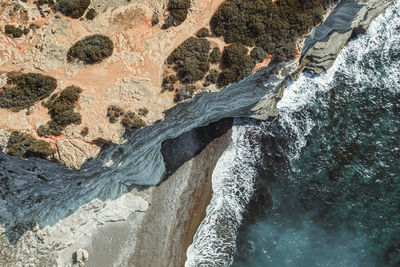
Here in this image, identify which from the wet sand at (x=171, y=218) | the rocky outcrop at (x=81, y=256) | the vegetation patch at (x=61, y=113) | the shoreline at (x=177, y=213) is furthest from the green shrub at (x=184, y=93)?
the rocky outcrop at (x=81, y=256)

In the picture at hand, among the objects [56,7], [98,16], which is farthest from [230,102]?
[56,7]

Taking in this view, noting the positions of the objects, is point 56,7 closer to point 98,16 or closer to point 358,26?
point 98,16

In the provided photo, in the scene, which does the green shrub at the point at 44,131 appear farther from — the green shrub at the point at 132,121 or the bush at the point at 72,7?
the bush at the point at 72,7

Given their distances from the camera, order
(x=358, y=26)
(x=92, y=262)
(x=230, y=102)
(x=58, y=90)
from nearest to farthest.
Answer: (x=58, y=90), (x=230, y=102), (x=92, y=262), (x=358, y=26)

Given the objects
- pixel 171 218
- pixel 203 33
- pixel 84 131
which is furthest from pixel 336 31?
pixel 84 131

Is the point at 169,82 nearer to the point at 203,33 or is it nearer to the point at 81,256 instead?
the point at 203,33

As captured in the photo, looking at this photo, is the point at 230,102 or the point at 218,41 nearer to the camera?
the point at 218,41
